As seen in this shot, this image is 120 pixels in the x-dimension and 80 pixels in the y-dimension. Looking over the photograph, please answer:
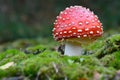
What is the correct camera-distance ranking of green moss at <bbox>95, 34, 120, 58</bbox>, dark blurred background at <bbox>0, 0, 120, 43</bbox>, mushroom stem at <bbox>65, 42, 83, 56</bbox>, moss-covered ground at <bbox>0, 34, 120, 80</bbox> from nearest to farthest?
moss-covered ground at <bbox>0, 34, 120, 80</bbox> → green moss at <bbox>95, 34, 120, 58</bbox> → mushroom stem at <bbox>65, 42, 83, 56</bbox> → dark blurred background at <bbox>0, 0, 120, 43</bbox>

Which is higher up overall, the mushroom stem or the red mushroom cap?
the red mushroom cap

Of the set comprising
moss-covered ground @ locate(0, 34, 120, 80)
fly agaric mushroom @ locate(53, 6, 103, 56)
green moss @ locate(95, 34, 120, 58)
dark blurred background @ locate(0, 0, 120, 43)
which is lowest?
moss-covered ground @ locate(0, 34, 120, 80)

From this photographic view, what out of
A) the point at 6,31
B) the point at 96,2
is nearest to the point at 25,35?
the point at 6,31

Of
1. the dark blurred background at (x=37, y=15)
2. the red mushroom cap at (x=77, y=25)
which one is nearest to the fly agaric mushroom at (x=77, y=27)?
the red mushroom cap at (x=77, y=25)

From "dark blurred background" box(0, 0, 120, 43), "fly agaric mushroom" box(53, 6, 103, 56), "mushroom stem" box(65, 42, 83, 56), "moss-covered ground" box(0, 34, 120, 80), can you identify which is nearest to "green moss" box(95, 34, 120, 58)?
"moss-covered ground" box(0, 34, 120, 80)

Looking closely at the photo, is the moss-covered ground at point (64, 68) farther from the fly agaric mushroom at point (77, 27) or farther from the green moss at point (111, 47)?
the fly agaric mushroom at point (77, 27)

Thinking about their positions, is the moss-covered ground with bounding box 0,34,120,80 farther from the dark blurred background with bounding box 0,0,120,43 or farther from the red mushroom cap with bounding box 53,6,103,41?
the dark blurred background with bounding box 0,0,120,43

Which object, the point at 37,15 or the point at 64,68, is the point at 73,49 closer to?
the point at 64,68
